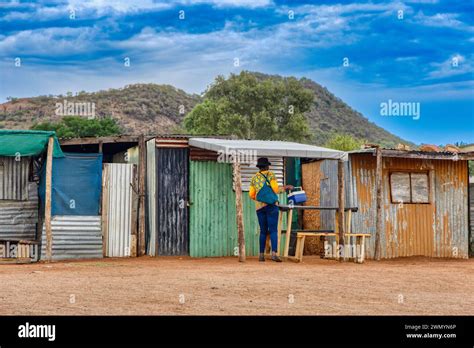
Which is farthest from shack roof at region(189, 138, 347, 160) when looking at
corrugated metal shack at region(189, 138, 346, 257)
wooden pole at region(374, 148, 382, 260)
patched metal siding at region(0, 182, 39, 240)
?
patched metal siding at region(0, 182, 39, 240)

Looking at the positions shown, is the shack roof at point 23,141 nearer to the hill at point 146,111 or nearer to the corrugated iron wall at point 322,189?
the corrugated iron wall at point 322,189

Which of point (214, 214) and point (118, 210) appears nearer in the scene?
point (118, 210)

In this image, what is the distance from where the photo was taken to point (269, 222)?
15445 millimetres

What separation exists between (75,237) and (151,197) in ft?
6.45

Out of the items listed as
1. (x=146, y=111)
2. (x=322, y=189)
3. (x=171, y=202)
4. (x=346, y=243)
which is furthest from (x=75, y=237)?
(x=146, y=111)

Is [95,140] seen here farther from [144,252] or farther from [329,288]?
[329,288]

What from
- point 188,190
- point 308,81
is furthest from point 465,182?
point 308,81

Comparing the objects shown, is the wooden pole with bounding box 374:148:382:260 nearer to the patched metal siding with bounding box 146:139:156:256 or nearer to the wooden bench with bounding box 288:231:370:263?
the wooden bench with bounding box 288:231:370:263

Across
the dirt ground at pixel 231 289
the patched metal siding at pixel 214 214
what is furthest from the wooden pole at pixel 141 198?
the dirt ground at pixel 231 289

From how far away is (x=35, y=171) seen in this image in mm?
17297

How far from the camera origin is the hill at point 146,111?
6378cm

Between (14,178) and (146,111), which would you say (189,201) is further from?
(146,111)

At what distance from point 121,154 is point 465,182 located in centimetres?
875

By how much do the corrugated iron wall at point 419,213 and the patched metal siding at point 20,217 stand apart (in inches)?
286
